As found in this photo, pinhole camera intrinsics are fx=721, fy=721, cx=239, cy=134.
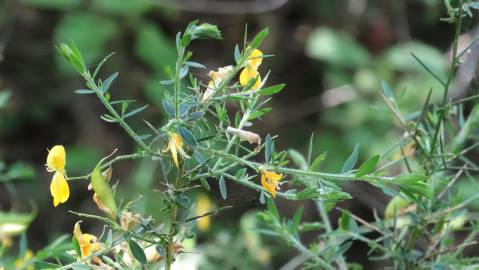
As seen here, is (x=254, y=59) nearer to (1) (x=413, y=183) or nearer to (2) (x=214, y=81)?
(2) (x=214, y=81)

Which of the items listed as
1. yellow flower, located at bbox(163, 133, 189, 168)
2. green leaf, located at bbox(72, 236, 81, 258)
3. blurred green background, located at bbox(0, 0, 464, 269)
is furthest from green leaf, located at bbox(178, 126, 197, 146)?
blurred green background, located at bbox(0, 0, 464, 269)

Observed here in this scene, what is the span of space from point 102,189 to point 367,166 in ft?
0.65

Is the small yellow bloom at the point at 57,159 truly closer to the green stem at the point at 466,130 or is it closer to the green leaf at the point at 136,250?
the green leaf at the point at 136,250

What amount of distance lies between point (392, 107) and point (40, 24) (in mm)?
2442

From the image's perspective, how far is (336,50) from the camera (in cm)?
258

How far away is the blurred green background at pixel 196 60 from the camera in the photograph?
2459 millimetres

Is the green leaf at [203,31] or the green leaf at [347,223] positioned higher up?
the green leaf at [203,31]

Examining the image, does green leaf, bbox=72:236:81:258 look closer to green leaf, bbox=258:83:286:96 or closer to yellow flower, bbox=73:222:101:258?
yellow flower, bbox=73:222:101:258

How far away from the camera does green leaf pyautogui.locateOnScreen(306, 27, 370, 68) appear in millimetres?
2562

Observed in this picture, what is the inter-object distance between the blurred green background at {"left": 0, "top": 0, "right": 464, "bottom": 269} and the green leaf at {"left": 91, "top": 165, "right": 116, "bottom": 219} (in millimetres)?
1595

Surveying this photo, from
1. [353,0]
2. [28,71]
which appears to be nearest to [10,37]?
[28,71]

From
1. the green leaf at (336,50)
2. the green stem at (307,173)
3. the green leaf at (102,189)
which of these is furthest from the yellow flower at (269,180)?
the green leaf at (336,50)

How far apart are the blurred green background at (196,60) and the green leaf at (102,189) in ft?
5.23

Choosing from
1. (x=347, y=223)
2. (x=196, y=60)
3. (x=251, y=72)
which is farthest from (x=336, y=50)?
(x=251, y=72)
